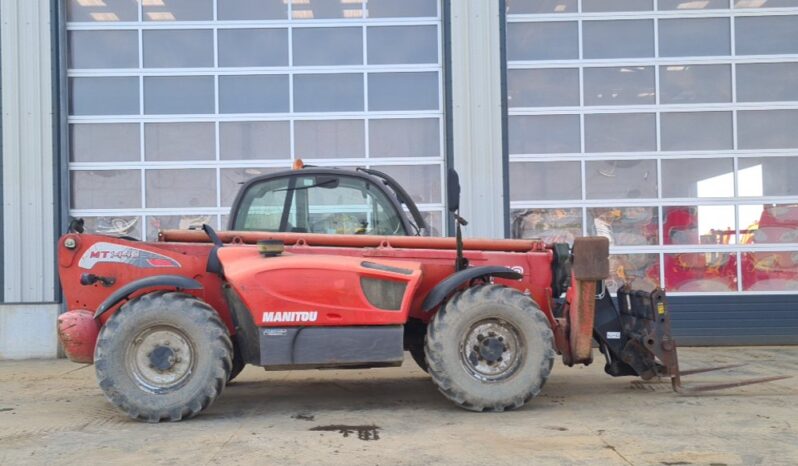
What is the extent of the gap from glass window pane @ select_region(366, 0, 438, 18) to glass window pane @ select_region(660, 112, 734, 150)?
3.89m

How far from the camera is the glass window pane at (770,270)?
10.9 m

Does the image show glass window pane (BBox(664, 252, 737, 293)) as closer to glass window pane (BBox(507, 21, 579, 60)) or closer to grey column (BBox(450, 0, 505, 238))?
grey column (BBox(450, 0, 505, 238))

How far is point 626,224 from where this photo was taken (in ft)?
36.1

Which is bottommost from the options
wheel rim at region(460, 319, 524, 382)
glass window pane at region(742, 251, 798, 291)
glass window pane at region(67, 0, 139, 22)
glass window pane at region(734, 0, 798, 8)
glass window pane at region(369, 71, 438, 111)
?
wheel rim at region(460, 319, 524, 382)

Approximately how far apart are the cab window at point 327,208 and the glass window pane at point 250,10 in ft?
17.5

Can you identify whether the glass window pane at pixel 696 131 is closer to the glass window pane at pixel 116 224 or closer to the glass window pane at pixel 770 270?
the glass window pane at pixel 770 270

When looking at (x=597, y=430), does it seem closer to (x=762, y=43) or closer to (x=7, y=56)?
(x=762, y=43)

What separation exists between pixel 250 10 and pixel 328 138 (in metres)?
2.32

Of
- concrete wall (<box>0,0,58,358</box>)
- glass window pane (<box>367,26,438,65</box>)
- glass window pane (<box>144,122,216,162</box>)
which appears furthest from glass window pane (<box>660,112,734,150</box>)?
concrete wall (<box>0,0,58,358</box>)

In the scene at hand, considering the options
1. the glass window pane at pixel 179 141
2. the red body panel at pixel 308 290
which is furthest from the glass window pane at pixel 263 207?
the glass window pane at pixel 179 141

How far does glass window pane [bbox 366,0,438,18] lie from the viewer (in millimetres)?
11219

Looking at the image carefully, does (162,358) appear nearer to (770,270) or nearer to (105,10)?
(105,10)

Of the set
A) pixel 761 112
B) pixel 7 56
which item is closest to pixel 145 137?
pixel 7 56

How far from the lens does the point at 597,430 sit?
5574 mm
